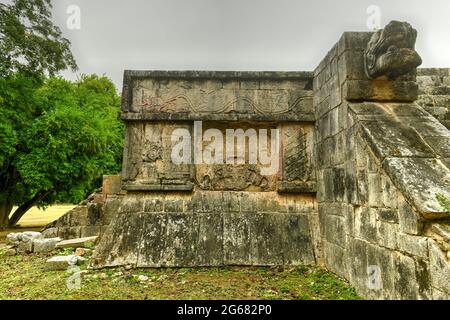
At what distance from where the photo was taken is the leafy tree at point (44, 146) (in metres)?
10.9

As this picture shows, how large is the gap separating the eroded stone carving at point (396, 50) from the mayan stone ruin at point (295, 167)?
0.01 meters

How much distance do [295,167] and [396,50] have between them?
2.37 metres

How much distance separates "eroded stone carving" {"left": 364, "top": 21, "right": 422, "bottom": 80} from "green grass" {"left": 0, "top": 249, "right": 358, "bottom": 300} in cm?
260

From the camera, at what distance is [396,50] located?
10.9ft

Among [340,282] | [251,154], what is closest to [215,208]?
[251,154]

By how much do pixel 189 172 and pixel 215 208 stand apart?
779 mm

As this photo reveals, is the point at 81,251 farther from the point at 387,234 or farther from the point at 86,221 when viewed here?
the point at 387,234

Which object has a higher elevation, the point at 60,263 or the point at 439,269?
the point at 439,269

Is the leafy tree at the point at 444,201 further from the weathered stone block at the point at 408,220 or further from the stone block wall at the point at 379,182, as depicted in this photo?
the weathered stone block at the point at 408,220

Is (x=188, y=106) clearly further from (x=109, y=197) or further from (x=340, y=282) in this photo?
(x=340, y=282)

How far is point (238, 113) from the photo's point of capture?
5262mm

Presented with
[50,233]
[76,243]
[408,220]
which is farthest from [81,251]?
[408,220]

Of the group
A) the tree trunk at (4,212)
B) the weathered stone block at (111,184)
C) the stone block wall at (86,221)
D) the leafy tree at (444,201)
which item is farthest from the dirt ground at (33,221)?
the leafy tree at (444,201)

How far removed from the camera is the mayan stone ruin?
2949 millimetres
